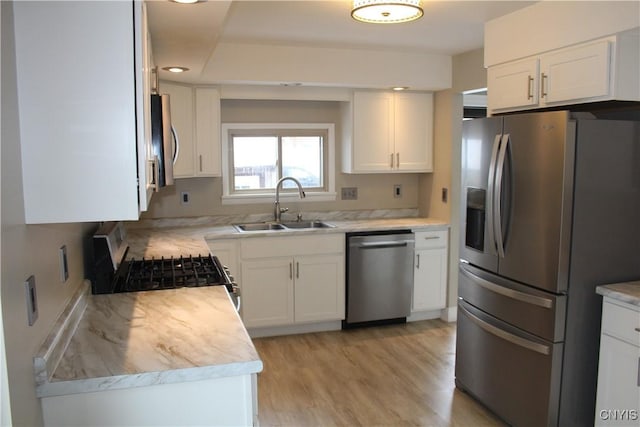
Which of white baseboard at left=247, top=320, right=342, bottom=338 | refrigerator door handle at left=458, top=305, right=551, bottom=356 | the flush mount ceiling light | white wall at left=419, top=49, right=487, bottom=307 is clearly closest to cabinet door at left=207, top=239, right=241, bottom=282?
white baseboard at left=247, top=320, right=342, bottom=338

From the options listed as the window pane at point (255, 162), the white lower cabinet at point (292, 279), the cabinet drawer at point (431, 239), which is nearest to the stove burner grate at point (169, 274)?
the white lower cabinet at point (292, 279)

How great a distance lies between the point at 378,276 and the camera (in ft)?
14.3

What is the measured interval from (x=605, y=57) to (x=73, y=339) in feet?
8.59

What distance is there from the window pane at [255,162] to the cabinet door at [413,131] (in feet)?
3.74

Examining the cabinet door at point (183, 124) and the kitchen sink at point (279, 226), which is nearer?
the cabinet door at point (183, 124)

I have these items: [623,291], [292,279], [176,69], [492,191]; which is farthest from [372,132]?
[623,291]

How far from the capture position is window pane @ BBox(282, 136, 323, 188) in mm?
4750

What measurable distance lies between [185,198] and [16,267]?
323cm

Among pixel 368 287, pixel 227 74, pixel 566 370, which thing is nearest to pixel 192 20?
pixel 227 74

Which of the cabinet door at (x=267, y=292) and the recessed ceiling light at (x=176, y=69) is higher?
the recessed ceiling light at (x=176, y=69)

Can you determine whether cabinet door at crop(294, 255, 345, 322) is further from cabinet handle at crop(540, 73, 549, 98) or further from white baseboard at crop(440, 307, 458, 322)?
cabinet handle at crop(540, 73, 549, 98)

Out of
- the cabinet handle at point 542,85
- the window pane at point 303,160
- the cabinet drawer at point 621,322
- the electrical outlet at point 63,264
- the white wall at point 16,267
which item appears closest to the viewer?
the white wall at point 16,267

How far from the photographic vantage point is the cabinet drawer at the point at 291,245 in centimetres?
405

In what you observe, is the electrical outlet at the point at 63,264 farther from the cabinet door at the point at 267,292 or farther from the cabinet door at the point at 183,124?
the cabinet door at the point at 267,292
